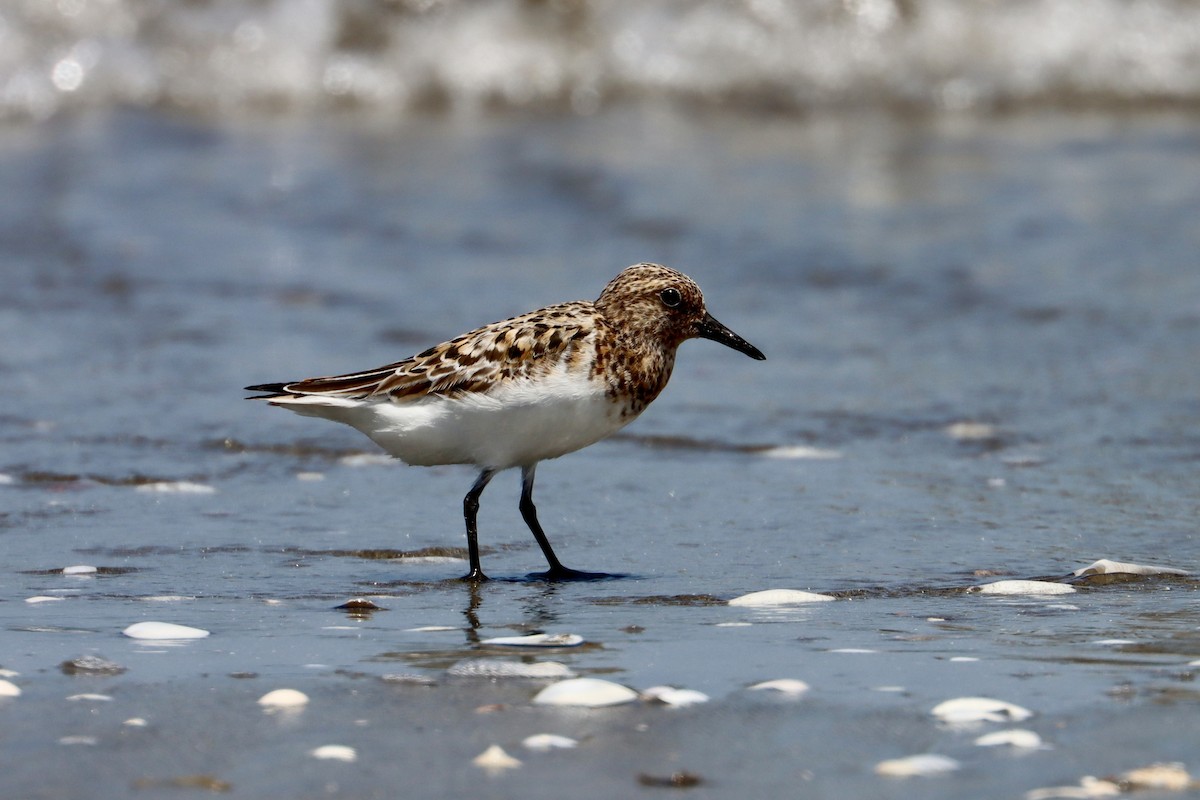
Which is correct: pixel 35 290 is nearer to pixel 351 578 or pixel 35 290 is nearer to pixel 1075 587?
pixel 351 578

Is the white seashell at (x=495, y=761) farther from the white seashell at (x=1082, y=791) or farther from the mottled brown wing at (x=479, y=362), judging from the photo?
the mottled brown wing at (x=479, y=362)

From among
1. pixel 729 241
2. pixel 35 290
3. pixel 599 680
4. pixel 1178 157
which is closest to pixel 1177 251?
pixel 729 241

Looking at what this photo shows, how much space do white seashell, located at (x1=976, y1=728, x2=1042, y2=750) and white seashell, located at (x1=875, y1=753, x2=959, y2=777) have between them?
12cm

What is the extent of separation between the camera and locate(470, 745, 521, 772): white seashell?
316cm

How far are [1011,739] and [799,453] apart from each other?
3.70m

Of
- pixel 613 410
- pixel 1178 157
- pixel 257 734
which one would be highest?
pixel 1178 157

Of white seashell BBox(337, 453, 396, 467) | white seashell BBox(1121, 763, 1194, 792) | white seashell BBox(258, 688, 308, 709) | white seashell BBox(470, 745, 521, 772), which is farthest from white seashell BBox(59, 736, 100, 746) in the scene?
white seashell BBox(337, 453, 396, 467)

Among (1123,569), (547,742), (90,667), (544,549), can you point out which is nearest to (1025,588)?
(1123,569)

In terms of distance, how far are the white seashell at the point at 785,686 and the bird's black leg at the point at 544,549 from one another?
1.50m

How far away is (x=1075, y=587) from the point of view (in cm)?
490

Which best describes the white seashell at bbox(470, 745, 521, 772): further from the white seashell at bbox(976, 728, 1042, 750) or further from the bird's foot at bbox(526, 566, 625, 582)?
the bird's foot at bbox(526, 566, 625, 582)

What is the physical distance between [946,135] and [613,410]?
1122cm

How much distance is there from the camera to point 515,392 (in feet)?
17.2

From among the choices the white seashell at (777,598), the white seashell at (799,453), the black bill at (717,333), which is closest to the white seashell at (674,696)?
the white seashell at (777,598)
